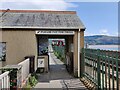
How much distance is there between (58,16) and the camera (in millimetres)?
17656

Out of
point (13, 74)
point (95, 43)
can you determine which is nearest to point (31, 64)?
point (13, 74)

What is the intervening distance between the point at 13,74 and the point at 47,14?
37.0 ft

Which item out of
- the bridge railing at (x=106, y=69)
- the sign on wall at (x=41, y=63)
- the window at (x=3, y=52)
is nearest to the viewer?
the bridge railing at (x=106, y=69)

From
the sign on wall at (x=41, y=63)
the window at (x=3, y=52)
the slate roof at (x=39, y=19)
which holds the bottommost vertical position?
the sign on wall at (x=41, y=63)

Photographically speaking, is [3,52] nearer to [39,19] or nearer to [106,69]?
[39,19]

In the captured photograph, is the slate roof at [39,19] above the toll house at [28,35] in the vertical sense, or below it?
above

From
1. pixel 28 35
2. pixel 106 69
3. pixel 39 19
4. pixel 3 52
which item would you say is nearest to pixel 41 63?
pixel 28 35

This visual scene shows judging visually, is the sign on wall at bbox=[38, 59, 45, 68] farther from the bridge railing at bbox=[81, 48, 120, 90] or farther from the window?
the bridge railing at bbox=[81, 48, 120, 90]

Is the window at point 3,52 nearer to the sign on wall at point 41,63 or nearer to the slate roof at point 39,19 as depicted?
the slate roof at point 39,19

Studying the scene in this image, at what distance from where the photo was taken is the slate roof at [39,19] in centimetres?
1520

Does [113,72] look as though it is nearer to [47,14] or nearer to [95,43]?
[47,14]

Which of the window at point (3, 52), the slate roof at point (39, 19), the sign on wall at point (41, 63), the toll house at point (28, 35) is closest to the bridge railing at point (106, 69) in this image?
the toll house at point (28, 35)

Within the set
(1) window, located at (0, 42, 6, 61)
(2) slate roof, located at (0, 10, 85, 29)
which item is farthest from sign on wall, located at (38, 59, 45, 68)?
(2) slate roof, located at (0, 10, 85, 29)

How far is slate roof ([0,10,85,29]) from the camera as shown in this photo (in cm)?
1520
